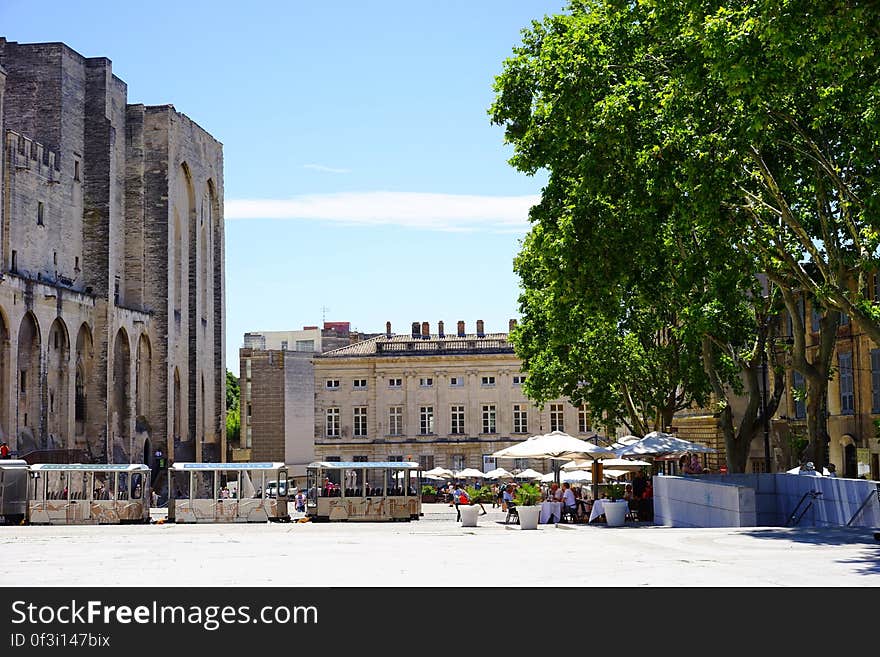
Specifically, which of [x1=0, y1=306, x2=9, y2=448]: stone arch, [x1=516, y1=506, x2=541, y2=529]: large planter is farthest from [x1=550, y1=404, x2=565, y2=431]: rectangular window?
[x1=516, y1=506, x2=541, y2=529]: large planter

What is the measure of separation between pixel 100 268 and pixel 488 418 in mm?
31649

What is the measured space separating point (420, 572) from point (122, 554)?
21.5 feet

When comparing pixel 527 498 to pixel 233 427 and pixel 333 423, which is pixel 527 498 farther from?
pixel 233 427

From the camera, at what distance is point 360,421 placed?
87.4 meters

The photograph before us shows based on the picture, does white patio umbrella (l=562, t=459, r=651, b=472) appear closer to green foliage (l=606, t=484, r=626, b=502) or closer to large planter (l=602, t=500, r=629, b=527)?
green foliage (l=606, t=484, r=626, b=502)

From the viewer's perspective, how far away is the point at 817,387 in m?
27.9

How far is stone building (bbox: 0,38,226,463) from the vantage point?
58.0 metres

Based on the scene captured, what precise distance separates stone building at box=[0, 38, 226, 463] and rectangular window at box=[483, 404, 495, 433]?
19063 mm

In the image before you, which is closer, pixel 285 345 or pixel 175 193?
pixel 175 193

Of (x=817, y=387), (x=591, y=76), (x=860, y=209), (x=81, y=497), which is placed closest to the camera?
(x=860, y=209)

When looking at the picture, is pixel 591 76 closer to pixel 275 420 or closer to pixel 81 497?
pixel 81 497

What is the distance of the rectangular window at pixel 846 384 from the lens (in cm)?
4225

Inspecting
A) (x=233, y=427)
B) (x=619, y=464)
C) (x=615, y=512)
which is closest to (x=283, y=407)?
(x=233, y=427)
